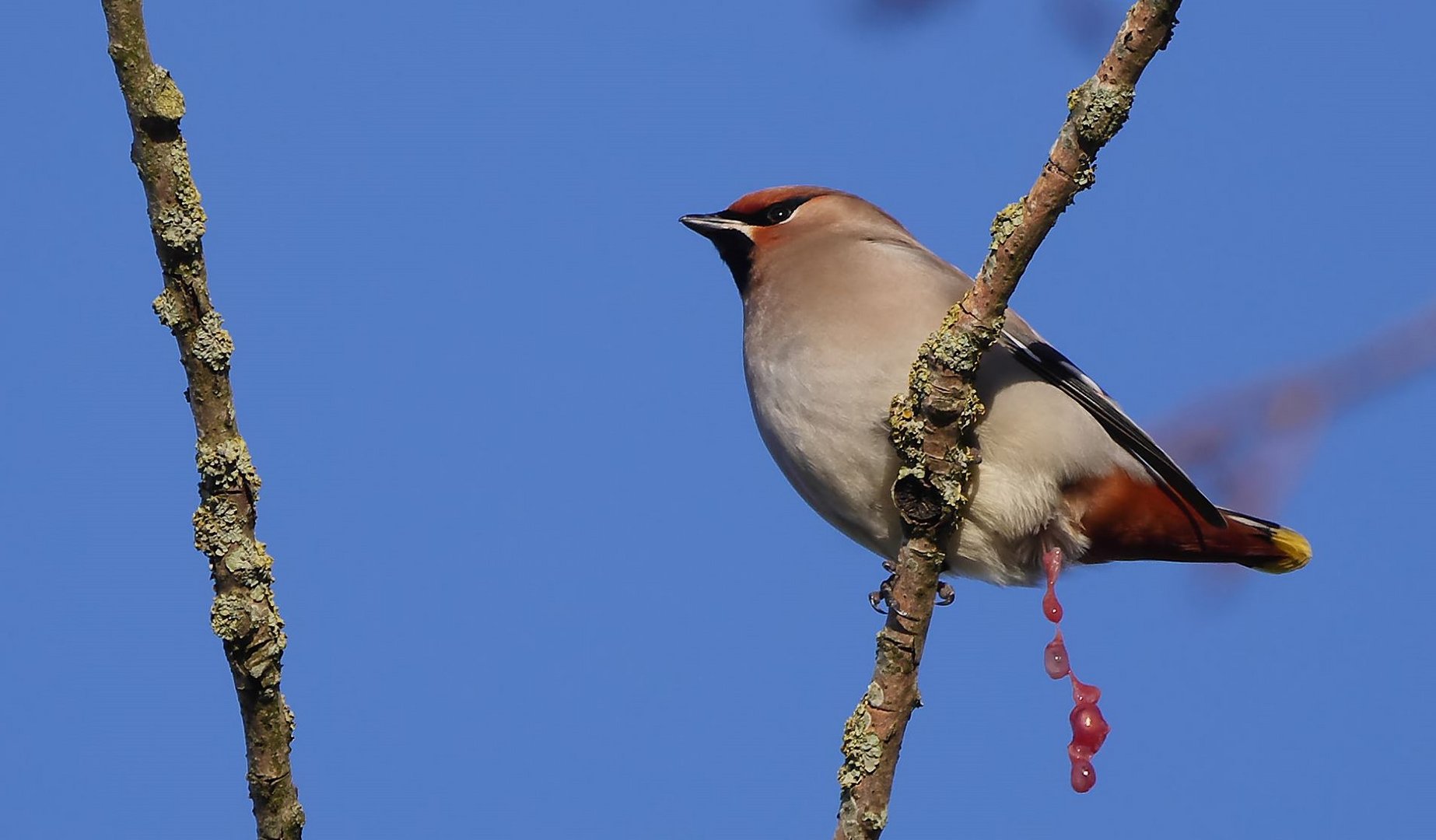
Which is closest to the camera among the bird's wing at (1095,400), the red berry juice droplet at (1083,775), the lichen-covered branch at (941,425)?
the lichen-covered branch at (941,425)

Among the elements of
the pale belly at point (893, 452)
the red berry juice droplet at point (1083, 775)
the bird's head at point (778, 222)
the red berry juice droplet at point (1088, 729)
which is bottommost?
the red berry juice droplet at point (1083, 775)

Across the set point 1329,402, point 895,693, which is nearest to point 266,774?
point 895,693

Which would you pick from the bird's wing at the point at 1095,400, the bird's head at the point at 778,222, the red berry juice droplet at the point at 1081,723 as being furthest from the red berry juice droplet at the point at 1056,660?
the bird's head at the point at 778,222

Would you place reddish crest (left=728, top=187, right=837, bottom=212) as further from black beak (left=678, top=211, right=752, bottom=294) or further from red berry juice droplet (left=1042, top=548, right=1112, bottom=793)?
red berry juice droplet (left=1042, top=548, right=1112, bottom=793)

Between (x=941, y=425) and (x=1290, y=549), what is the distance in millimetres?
1801

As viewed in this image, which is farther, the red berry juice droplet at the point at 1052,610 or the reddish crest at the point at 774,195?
the reddish crest at the point at 774,195

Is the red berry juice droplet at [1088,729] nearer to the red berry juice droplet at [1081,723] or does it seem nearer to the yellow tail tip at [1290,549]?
the red berry juice droplet at [1081,723]

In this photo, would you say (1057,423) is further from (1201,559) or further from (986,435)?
(1201,559)

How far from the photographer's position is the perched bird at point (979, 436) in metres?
4.42

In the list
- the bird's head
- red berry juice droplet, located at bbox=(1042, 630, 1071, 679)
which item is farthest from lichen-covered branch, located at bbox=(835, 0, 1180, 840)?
the bird's head

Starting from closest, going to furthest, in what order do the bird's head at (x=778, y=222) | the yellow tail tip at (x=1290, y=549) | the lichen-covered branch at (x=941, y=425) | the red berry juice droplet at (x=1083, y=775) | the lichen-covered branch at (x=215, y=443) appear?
the lichen-covered branch at (x=215, y=443), the lichen-covered branch at (x=941, y=425), the red berry juice droplet at (x=1083, y=775), the yellow tail tip at (x=1290, y=549), the bird's head at (x=778, y=222)

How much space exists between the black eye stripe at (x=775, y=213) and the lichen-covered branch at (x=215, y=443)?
126 inches

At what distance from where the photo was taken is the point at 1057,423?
177 inches

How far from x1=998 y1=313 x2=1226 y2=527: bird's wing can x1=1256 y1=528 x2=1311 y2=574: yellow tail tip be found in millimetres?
274
